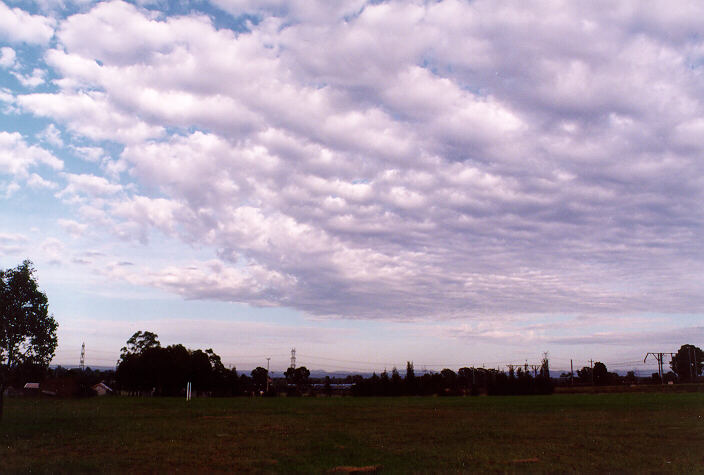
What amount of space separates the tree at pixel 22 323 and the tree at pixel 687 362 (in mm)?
144451

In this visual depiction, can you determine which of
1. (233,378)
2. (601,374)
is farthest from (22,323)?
(601,374)

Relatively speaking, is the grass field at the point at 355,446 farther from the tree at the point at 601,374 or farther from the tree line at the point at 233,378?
the tree at the point at 601,374

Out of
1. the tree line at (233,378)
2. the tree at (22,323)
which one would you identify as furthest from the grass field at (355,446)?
the tree line at (233,378)

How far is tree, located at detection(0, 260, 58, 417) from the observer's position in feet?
75.6

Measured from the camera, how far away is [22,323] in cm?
2333

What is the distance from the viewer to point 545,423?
2811 cm

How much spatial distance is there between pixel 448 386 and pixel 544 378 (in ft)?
58.7

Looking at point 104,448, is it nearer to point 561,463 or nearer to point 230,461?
point 230,461

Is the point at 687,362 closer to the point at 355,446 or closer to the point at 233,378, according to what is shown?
the point at 233,378

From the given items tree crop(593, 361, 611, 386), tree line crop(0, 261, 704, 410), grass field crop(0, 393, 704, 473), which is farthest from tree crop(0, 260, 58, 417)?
tree crop(593, 361, 611, 386)

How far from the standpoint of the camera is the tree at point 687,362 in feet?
458

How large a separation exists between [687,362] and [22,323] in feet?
527

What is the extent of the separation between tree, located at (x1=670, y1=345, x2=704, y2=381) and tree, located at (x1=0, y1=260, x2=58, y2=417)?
5687 inches

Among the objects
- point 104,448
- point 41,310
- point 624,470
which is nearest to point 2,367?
point 41,310
